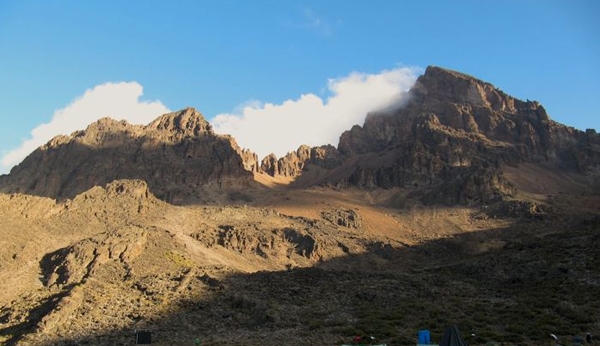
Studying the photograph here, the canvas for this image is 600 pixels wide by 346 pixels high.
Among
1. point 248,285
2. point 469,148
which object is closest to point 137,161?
point 248,285

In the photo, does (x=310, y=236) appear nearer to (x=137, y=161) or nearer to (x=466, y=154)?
(x=137, y=161)

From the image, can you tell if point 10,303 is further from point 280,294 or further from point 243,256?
point 243,256

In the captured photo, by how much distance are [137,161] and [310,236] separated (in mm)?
61328

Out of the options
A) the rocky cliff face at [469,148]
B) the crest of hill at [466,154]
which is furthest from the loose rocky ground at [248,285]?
the crest of hill at [466,154]

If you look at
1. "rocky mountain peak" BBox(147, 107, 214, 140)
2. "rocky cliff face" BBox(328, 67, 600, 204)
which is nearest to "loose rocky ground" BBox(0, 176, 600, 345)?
"rocky cliff face" BBox(328, 67, 600, 204)

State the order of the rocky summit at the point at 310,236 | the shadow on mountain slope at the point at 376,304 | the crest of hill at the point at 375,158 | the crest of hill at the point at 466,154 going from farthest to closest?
the crest of hill at the point at 466,154 < the crest of hill at the point at 375,158 < the rocky summit at the point at 310,236 < the shadow on mountain slope at the point at 376,304

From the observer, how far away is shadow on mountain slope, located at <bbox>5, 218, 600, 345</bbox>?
37.7m

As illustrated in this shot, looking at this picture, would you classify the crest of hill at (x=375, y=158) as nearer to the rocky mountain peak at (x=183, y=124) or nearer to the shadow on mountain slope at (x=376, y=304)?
the rocky mountain peak at (x=183, y=124)

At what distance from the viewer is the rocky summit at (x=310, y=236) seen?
136ft

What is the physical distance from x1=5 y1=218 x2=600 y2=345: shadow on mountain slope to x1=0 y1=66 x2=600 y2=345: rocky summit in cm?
21

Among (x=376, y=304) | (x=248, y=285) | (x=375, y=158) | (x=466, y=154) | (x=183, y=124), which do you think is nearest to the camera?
(x=376, y=304)

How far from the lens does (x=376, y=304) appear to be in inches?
1783

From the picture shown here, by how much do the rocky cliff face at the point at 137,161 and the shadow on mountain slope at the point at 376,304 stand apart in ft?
243

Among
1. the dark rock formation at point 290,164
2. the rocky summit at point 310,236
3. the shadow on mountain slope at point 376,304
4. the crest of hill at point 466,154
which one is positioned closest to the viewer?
the shadow on mountain slope at point 376,304
